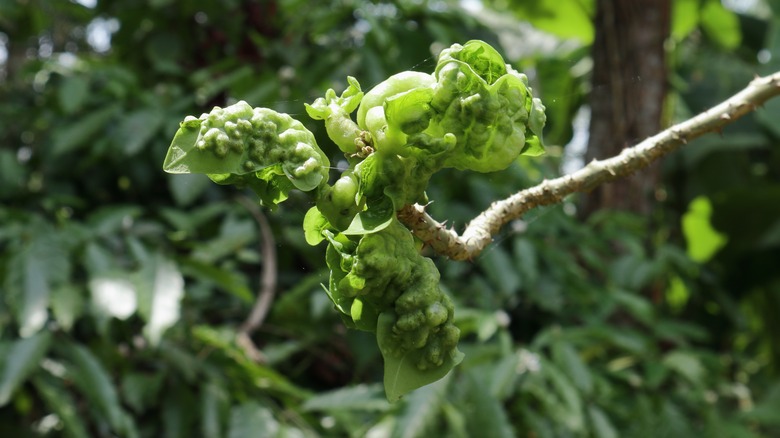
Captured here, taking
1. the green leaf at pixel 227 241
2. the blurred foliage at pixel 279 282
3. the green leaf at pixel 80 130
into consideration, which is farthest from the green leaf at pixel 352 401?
the green leaf at pixel 80 130

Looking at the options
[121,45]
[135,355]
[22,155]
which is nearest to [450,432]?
[135,355]

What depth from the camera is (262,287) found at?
2.56 metres

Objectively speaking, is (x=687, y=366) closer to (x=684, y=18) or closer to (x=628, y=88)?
(x=628, y=88)

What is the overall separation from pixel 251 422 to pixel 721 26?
3.02 m

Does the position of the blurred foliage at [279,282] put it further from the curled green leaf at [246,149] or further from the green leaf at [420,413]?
the curled green leaf at [246,149]

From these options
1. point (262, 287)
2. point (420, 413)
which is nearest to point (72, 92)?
point (262, 287)

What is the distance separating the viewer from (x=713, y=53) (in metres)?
3.91

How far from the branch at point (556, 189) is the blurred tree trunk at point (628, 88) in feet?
6.90

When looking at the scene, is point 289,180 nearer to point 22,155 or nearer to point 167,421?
point 167,421

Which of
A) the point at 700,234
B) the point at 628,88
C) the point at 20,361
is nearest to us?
the point at 20,361

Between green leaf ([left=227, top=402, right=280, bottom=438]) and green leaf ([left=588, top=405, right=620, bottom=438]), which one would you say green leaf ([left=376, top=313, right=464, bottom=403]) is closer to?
green leaf ([left=227, top=402, right=280, bottom=438])

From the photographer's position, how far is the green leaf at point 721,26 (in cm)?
398

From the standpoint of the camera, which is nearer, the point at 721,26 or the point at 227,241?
the point at 227,241

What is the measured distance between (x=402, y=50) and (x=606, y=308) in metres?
0.92
